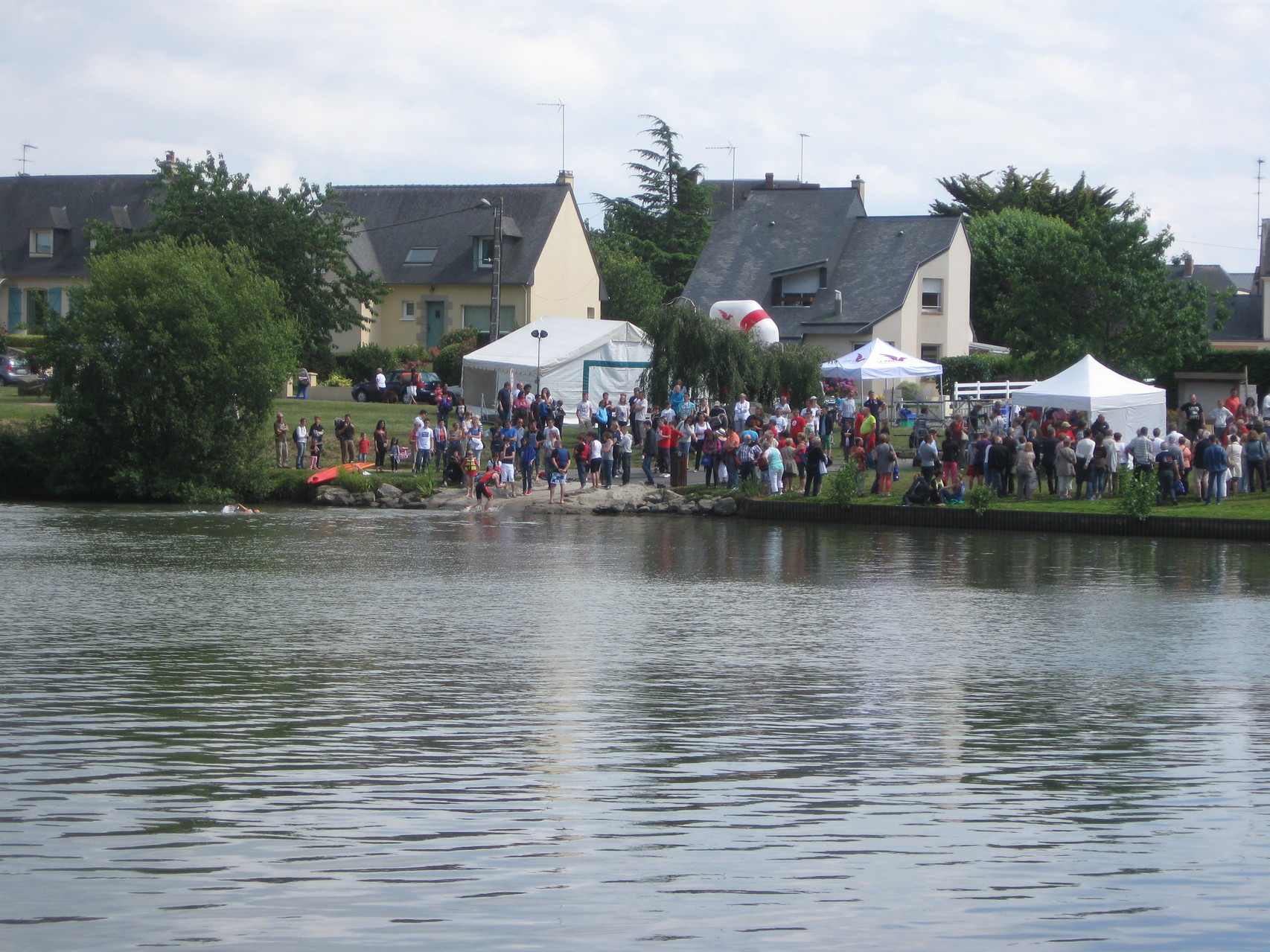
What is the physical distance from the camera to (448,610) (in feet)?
59.9

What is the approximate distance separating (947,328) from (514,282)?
1900 centimetres

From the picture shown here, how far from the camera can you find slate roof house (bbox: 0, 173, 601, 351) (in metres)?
65.1

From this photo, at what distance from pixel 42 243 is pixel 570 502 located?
42.8 metres

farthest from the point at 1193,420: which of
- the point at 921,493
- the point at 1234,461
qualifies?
the point at 921,493

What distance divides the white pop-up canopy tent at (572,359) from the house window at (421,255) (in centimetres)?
2042

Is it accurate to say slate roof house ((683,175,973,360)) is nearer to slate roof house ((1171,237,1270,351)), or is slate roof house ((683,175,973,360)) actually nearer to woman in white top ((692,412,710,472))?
slate roof house ((1171,237,1270,351))

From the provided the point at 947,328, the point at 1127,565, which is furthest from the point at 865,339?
the point at 1127,565

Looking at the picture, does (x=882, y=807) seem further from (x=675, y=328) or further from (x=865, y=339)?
(x=865, y=339)

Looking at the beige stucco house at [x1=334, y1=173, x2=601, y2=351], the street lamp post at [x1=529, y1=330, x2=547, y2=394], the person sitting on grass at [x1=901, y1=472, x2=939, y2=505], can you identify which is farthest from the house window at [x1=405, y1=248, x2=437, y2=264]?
the person sitting on grass at [x1=901, y1=472, x2=939, y2=505]

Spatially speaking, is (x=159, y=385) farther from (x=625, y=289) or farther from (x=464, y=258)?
(x=625, y=289)

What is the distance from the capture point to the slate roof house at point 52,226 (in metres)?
65.8

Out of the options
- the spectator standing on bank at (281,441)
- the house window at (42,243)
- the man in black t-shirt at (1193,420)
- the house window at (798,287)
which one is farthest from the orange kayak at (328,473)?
the house window at (42,243)

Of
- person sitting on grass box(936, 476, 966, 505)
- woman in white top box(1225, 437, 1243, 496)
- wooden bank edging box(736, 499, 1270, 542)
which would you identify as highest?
woman in white top box(1225, 437, 1243, 496)

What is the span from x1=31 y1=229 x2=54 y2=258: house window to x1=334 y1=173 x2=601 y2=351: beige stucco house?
45.1ft
